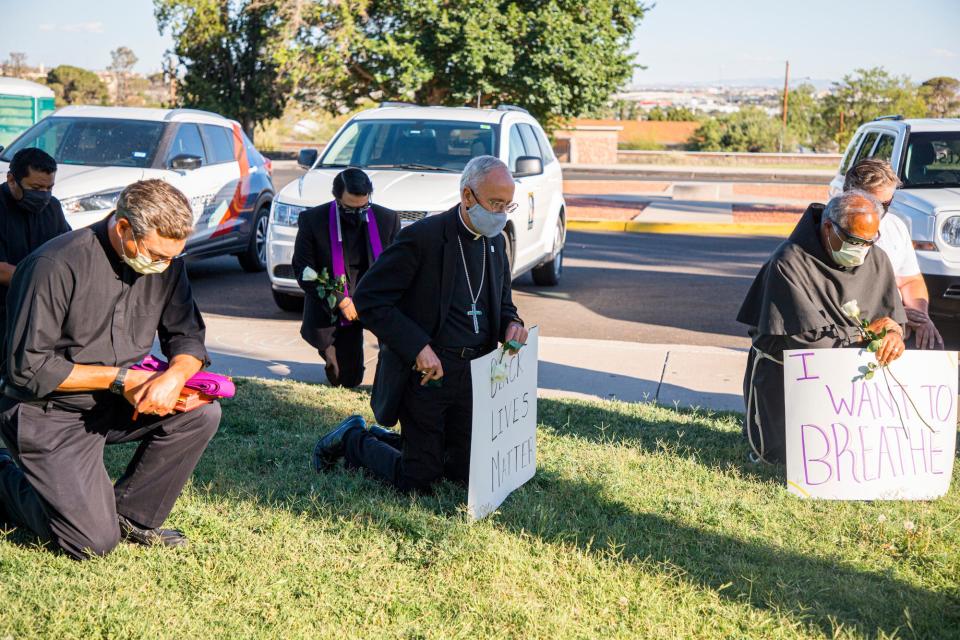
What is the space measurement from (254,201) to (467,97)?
1565cm

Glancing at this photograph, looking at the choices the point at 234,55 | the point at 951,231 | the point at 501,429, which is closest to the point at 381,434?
the point at 501,429

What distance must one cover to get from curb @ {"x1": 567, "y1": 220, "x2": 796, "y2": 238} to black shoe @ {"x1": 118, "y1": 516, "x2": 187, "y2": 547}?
1393cm

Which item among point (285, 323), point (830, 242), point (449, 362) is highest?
point (830, 242)

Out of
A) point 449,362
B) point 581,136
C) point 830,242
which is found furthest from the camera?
point 581,136

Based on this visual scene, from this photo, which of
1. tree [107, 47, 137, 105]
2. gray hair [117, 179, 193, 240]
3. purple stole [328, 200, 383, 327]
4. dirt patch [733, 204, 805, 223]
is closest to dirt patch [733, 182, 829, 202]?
dirt patch [733, 204, 805, 223]

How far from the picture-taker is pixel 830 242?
5238 mm

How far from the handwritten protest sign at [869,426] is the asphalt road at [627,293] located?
12.6 feet

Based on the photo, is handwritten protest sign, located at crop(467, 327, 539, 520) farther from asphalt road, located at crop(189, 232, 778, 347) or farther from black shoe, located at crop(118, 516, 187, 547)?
asphalt road, located at crop(189, 232, 778, 347)

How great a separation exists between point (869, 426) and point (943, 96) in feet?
148

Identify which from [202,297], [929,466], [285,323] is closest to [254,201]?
[202,297]

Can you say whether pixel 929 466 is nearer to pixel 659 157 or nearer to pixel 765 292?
pixel 765 292

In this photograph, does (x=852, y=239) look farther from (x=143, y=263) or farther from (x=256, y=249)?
(x=256, y=249)

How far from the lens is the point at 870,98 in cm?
4612

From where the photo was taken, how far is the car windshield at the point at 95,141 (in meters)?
10.7
